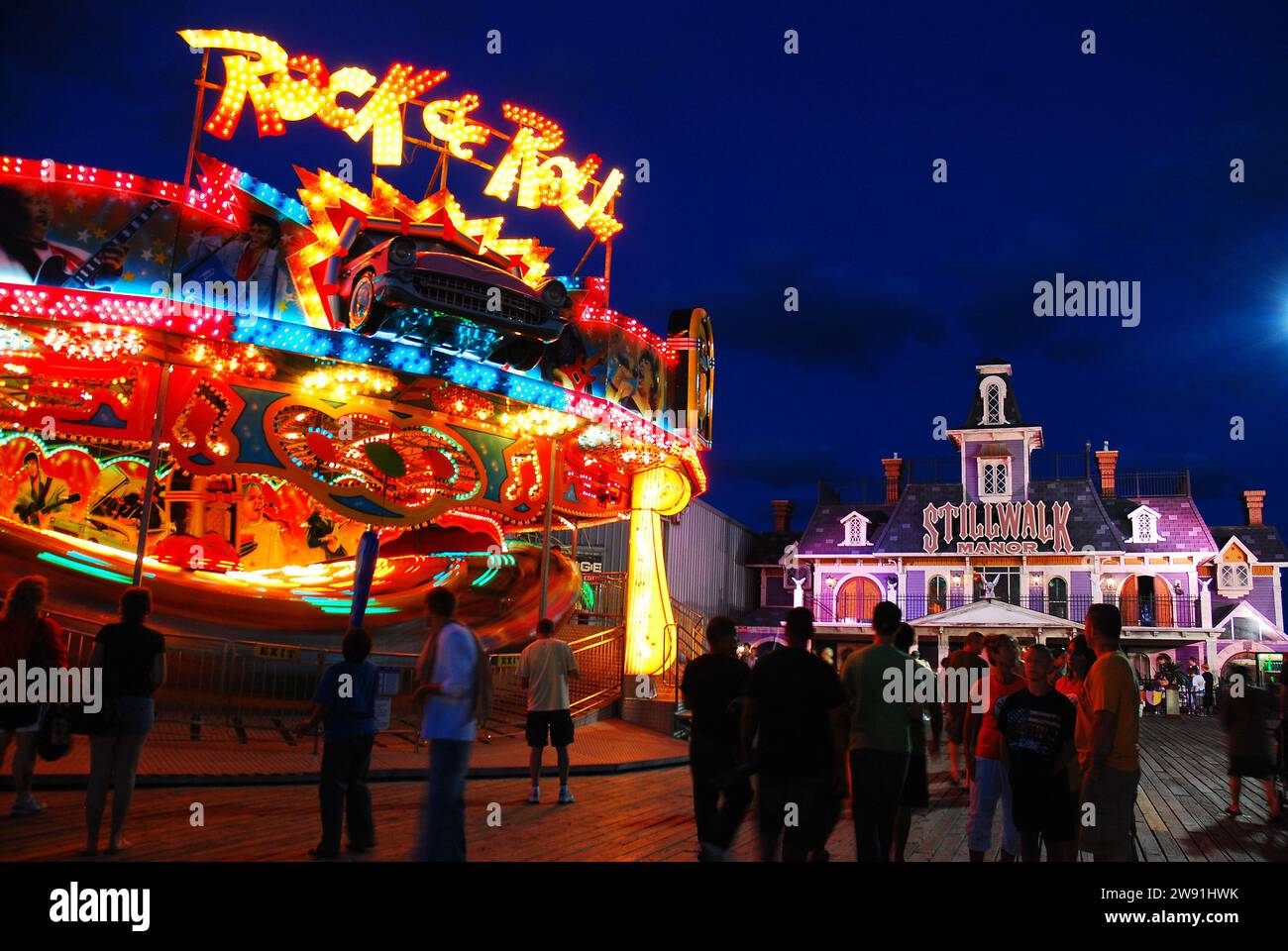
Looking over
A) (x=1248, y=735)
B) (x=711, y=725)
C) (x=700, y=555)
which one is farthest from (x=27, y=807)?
(x=700, y=555)

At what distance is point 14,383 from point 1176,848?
15.3 meters

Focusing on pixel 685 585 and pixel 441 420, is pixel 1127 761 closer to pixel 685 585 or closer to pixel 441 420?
pixel 441 420

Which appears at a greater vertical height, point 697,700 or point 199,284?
point 199,284

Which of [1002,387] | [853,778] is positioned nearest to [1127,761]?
[853,778]

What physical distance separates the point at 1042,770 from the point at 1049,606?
34.4 m

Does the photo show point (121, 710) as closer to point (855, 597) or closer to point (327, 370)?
point (327, 370)

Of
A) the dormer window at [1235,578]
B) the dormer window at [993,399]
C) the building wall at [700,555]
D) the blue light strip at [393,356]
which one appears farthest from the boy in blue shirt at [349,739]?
the dormer window at [1235,578]

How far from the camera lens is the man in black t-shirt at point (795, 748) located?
5.33m

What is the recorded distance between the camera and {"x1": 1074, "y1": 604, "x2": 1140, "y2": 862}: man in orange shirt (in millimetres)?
5227

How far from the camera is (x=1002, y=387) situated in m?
39.8

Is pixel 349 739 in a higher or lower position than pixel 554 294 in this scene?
lower

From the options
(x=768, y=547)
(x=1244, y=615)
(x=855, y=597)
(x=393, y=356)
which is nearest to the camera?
(x=393, y=356)

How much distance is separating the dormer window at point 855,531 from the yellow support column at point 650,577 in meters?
22.7

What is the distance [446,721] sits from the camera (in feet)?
18.4
